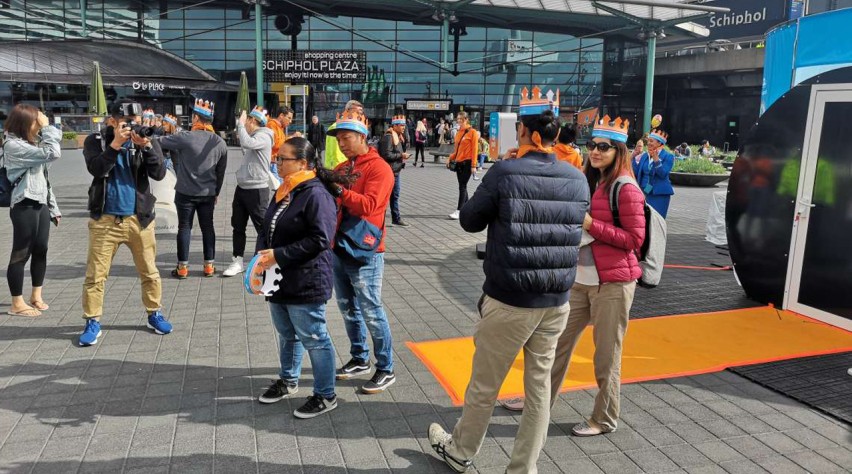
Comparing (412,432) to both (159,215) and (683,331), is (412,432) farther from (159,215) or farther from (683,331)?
(159,215)

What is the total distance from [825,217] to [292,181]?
5.13m

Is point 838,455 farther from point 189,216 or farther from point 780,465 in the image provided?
point 189,216

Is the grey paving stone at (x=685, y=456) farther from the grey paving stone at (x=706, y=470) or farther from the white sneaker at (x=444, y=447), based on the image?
the white sneaker at (x=444, y=447)

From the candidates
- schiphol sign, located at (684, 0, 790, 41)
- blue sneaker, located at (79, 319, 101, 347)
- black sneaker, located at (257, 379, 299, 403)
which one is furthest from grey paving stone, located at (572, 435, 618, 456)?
schiphol sign, located at (684, 0, 790, 41)

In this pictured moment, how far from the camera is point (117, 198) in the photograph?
5.05m

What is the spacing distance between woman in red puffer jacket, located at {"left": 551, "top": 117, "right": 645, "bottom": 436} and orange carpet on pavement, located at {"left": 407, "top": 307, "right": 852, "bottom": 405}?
708mm

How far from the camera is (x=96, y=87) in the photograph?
21406 mm

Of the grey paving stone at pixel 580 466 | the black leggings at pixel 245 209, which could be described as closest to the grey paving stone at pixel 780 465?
the grey paving stone at pixel 580 466

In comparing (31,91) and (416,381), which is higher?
(31,91)

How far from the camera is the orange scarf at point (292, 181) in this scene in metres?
3.72

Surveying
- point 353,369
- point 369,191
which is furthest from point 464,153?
point 369,191

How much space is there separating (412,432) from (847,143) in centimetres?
486

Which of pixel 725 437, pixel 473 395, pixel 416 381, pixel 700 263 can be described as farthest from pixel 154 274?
pixel 700 263

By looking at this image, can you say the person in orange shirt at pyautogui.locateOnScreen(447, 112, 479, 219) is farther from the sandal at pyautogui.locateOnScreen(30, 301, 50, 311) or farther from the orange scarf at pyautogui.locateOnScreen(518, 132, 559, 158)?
the orange scarf at pyautogui.locateOnScreen(518, 132, 559, 158)
